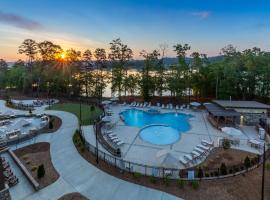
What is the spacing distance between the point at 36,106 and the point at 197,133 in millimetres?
25480

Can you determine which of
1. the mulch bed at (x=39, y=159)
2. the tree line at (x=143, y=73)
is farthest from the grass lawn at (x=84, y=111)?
the tree line at (x=143, y=73)

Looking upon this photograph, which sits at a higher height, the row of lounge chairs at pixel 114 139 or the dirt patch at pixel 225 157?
the row of lounge chairs at pixel 114 139

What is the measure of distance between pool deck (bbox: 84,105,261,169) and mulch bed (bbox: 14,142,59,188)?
12.9 ft

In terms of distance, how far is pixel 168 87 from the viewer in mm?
34531

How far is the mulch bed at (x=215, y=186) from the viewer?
10291 millimetres

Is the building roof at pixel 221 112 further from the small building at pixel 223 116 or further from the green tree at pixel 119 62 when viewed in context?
the green tree at pixel 119 62

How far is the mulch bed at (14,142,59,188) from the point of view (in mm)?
11775

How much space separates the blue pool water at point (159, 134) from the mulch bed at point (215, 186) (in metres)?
Result: 6.58

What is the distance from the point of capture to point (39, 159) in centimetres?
1422

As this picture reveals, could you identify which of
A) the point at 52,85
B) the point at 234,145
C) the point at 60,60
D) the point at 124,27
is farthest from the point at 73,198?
the point at 60,60

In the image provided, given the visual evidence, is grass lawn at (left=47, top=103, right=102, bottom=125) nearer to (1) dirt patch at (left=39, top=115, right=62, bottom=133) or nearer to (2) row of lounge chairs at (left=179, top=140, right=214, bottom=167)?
(1) dirt patch at (left=39, top=115, right=62, bottom=133)

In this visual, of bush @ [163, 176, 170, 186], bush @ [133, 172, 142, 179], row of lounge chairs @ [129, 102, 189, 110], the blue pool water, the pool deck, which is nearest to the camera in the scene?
bush @ [163, 176, 170, 186]

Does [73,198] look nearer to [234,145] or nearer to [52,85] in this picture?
[234,145]

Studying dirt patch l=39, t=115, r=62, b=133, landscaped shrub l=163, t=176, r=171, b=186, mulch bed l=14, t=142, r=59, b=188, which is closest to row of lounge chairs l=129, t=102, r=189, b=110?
dirt patch l=39, t=115, r=62, b=133
